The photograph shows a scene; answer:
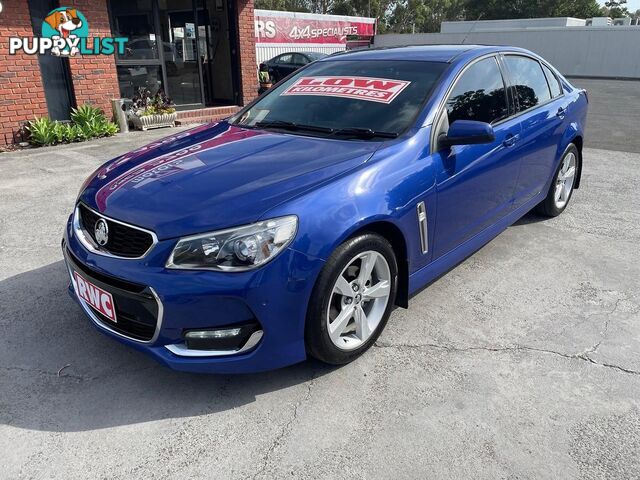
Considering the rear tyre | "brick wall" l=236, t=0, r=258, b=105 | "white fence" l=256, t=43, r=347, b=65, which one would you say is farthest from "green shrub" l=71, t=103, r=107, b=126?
"white fence" l=256, t=43, r=347, b=65

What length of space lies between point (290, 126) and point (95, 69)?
7.18 m

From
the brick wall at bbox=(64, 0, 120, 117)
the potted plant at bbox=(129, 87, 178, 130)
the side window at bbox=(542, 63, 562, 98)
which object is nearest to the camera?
the side window at bbox=(542, 63, 562, 98)

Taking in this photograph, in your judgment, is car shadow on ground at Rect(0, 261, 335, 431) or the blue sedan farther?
car shadow on ground at Rect(0, 261, 335, 431)

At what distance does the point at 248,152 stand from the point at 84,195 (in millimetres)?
953

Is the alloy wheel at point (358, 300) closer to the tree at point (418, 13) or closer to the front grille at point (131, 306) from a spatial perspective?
the front grille at point (131, 306)

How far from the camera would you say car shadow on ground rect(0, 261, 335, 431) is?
243cm

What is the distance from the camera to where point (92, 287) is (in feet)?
8.25

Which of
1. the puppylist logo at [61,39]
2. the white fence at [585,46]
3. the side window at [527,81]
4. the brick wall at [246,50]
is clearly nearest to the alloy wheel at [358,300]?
the side window at [527,81]

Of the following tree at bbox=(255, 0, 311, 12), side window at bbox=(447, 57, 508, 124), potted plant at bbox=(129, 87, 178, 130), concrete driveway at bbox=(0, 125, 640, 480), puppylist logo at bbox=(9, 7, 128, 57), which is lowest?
concrete driveway at bbox=(0, 125, 640, 480)

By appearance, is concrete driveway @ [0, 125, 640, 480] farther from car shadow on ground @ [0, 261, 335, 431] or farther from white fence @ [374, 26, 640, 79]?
white fence @ [374, 26, 640, 79]

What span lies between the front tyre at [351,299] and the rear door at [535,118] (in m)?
1.81

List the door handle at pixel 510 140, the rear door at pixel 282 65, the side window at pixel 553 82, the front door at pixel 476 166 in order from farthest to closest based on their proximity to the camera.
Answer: the rear door at pixel 282 65, the side window at pixel 553 82, the door handle at pixel 510 140, the front door at pixel 476 166

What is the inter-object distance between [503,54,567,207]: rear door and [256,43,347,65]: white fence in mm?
19095

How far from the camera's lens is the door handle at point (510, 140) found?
143 inches
